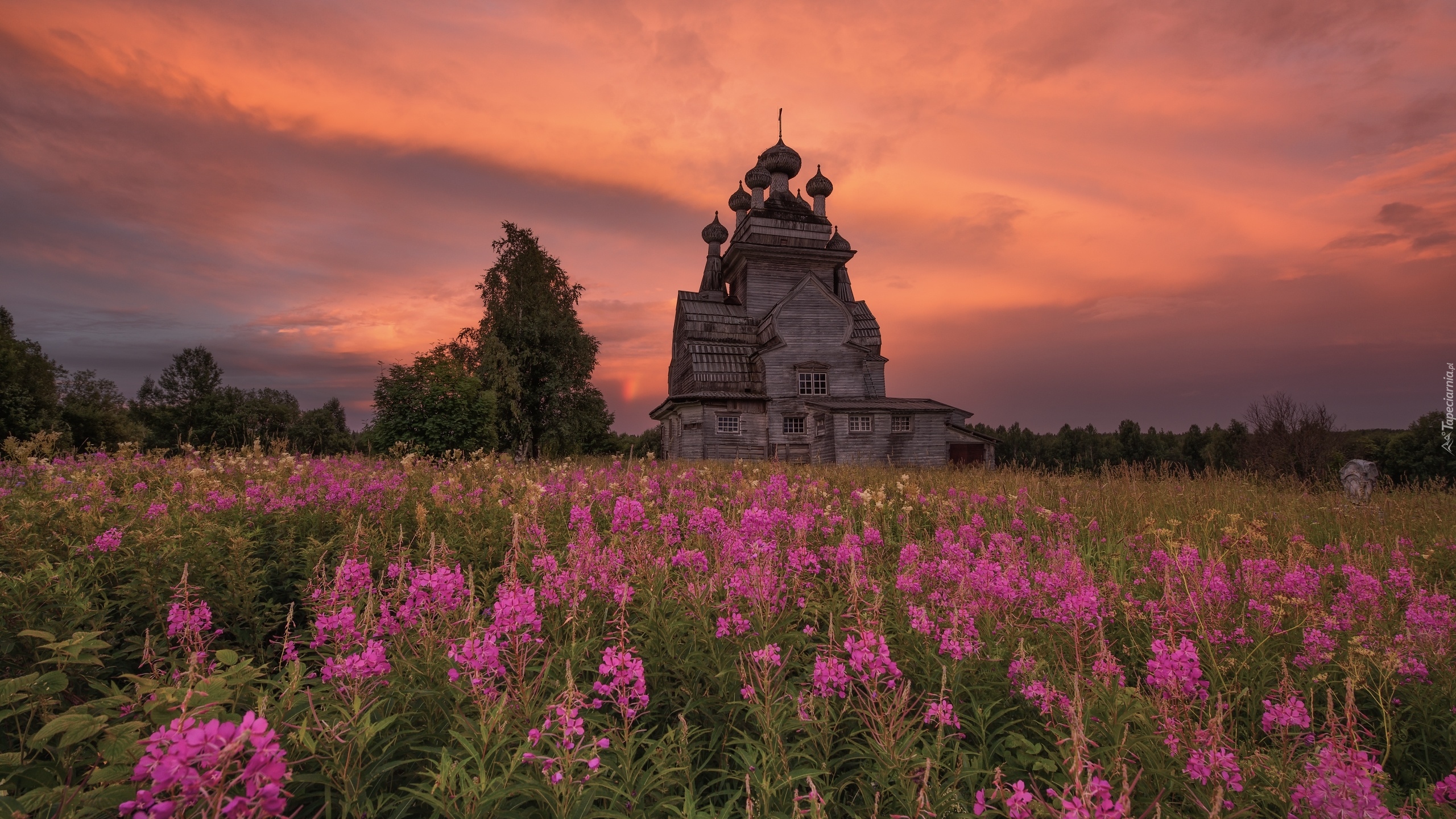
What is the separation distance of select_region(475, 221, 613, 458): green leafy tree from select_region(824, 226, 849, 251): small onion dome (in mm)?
16136

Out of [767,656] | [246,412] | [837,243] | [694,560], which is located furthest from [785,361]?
[246,412]

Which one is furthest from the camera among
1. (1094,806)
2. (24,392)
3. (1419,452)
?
A: (1419,452)

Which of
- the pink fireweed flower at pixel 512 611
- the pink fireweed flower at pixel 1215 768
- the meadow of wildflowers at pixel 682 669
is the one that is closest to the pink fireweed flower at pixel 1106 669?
the meadow of wildflowers at pixel 682 669

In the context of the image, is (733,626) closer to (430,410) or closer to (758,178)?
(430,410)

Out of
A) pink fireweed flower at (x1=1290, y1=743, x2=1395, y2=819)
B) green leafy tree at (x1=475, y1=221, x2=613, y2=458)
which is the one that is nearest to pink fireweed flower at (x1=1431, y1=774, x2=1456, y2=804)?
pink fireweed flower at (x1=1290, y1=743, x2=1395, y2=819)

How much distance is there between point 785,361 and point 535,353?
13.5 metres

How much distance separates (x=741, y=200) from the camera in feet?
126

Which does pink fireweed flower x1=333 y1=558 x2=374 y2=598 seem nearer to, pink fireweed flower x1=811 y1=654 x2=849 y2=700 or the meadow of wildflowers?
the meadow of wildflowers

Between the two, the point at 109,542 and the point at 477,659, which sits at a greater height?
the point at 109,542

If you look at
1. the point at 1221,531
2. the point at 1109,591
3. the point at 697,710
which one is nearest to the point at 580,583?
the point at 697,710

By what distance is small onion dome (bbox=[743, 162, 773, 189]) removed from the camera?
122 ft

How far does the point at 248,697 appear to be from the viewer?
2.51 m

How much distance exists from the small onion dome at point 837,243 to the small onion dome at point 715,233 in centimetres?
709

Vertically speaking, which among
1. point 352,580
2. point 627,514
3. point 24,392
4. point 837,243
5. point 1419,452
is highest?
point 837,243
